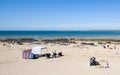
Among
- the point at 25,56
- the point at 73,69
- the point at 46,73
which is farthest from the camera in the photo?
the point at 25,56

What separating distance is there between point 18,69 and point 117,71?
29.9 ft

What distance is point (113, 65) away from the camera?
76.7 ft

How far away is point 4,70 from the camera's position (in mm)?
20953

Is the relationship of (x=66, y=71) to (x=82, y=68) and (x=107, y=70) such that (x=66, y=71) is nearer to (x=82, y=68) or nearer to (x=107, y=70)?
(x=82, y=68)

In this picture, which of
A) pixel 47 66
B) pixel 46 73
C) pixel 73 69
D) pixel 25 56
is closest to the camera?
pixel 46 73

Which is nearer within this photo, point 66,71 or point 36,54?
point 66,71

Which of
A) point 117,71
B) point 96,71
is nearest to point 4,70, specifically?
point 96,71

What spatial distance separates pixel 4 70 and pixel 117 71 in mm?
10224

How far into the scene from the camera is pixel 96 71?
2050 cm

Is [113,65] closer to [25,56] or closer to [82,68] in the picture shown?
[82,68]

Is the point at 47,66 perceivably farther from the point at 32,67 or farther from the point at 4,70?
the point at 4,70

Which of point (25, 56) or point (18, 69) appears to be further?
point (25, 56)

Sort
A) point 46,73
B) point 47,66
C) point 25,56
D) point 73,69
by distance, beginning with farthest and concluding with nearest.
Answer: point 25,56 → point 47,66 → point 73,69 → point 46,73

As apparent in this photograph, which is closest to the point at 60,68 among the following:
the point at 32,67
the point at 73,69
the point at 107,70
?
the point at 73,69
